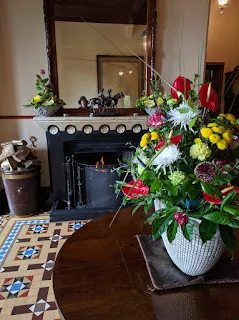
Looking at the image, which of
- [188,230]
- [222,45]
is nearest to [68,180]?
[188,230]

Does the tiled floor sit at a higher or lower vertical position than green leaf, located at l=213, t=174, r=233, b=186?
lower

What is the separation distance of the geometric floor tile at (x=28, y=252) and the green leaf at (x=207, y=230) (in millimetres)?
1629

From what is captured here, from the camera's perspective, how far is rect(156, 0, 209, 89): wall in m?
2.64

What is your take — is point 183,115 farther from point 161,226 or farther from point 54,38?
point 54,38

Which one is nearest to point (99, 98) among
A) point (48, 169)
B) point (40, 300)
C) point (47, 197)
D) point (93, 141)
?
point (93, 141)

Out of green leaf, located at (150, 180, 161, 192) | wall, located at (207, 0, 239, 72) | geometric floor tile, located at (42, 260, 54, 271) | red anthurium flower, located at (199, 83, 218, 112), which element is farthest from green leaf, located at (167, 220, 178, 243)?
wall, located at (207, 0, 239, 72)

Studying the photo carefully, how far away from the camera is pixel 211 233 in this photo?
612mm

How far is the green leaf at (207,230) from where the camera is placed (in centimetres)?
61

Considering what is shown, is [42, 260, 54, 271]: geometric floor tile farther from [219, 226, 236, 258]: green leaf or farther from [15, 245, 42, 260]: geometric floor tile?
[219, 226, 236, 258]: green leaf

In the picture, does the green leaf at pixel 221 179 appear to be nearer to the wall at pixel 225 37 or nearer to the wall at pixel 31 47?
the wall at pixel 31 47

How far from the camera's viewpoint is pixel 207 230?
2.02 ft

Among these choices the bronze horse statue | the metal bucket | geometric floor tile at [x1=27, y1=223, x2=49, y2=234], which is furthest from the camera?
the bronze horse statue

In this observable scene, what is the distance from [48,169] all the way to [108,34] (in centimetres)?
168

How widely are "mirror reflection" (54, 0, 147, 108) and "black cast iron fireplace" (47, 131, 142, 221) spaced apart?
1.36ft
